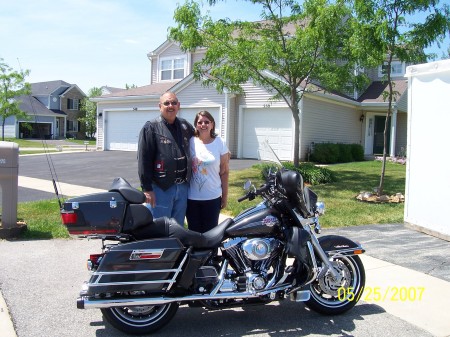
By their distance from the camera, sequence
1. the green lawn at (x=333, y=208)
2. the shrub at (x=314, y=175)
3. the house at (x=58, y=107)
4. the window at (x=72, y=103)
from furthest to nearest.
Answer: the window at (x=72, y=103)
the house at (x=58, y=107)
the shrub at (x=314, y=175)
the green lawn at (x=333, y=208)

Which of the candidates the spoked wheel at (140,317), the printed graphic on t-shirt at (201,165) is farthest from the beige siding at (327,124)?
the spoked wheel at (140,317)

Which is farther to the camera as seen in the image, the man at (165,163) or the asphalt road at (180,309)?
the man at (165,163)

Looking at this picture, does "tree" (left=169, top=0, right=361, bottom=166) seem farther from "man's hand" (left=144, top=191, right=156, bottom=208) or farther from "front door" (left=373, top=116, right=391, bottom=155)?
"front door" (left=373, top=116, right=391, bottom=155)

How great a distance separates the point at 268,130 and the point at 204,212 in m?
14.3

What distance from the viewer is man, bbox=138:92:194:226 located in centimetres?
454

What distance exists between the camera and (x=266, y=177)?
4.14 meters

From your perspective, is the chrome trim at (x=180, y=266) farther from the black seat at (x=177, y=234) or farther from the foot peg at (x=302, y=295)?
the foot peg at (x=302, y=295)

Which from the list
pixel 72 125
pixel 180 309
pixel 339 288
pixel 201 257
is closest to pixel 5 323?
pixel 180 309

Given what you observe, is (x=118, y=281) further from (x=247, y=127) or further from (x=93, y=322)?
(x=247, y=127)

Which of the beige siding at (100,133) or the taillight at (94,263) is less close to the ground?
the beige siding at (100,133)

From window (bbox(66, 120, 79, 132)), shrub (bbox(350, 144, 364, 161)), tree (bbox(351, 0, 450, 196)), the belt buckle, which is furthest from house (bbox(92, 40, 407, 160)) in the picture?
window (bbox(66, 120, 79, 132))

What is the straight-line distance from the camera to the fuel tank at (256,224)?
12.8 feet

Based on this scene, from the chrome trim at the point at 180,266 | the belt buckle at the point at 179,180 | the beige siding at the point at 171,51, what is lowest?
the chrome trim at the point at 180,266

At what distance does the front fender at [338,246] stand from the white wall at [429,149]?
140 inches
